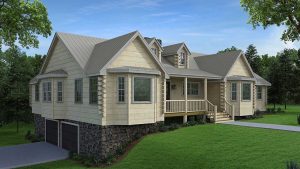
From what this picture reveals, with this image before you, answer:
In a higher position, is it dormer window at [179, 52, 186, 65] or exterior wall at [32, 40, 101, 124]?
dormer window at [179, 52, 186, 65]

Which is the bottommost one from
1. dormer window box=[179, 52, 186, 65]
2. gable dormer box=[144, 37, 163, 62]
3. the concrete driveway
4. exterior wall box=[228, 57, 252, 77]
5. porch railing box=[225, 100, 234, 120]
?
the concrete driveway

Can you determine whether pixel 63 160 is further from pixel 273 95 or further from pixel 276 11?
pixel 273 95

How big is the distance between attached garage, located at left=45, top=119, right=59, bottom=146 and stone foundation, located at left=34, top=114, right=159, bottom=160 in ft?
15.7

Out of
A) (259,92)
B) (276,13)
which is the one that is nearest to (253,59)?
(259,92)

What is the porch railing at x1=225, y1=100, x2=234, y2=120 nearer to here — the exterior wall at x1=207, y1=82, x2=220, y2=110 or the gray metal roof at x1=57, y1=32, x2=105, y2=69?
the exterior wall at x1=207, y1=82, x2=220, y2=110

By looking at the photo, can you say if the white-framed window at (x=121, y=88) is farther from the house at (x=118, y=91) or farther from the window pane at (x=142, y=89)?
the window pane at (x=142, y=89)

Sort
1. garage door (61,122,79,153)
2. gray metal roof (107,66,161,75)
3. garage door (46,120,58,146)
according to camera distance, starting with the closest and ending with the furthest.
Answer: gray metal roof (107,66,161,75), garage door (61,122,79,153), garage door (46,120,58,146)

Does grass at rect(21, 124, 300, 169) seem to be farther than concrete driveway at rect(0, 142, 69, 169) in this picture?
No

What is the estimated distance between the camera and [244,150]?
15938mm

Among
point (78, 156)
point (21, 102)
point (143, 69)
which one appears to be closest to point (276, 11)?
point (143, 69)

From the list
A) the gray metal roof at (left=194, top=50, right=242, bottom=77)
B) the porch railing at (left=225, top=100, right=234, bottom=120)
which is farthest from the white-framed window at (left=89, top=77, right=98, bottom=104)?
the gray metal roof at (left=194, top=50, right=242, bottom=77)

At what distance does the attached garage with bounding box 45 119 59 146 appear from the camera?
24.8 m

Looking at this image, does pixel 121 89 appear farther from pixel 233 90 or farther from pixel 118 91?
pixel 233 90

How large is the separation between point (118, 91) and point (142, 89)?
164 centimetres
